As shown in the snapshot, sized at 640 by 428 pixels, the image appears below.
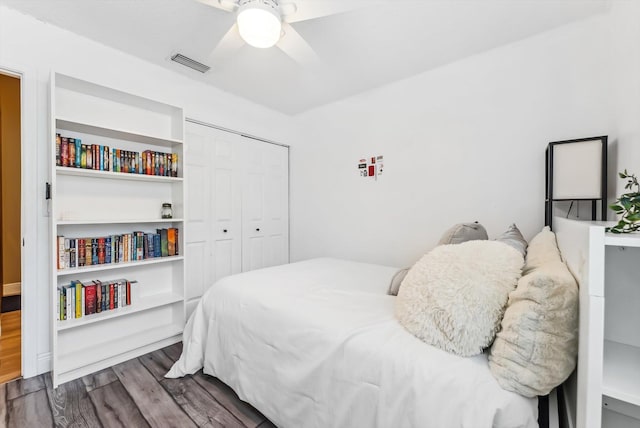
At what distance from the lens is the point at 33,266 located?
6.32ft

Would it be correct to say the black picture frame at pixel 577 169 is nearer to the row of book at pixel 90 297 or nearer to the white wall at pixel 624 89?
the white wall at pixel 624 89

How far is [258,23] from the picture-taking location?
1.48 m

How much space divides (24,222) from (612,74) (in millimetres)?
4022

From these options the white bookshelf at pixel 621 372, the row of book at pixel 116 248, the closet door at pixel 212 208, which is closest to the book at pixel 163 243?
the row of book at pixel 116 248

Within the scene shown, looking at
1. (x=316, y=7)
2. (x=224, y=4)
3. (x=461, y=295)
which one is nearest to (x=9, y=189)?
(x=224, y=4)

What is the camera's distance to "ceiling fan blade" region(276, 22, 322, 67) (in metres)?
1.68

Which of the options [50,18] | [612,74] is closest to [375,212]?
[612,74]

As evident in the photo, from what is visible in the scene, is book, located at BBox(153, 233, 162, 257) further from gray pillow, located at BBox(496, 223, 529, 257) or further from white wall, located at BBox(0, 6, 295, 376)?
gray pillow, located at BBox(496, 223, 529, 257)

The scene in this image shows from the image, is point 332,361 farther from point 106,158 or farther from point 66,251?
point 106,158

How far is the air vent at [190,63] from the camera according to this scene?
2.34 meters

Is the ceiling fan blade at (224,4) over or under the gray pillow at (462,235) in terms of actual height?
over

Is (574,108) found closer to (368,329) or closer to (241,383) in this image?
(368,329)

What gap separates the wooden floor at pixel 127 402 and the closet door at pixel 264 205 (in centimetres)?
149

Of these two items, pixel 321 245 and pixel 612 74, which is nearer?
pixel 612 74
